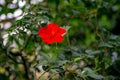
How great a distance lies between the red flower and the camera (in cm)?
116

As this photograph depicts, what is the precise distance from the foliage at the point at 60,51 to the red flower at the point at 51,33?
3 cm

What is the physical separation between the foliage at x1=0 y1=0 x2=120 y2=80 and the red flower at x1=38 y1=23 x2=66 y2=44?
0.03 meters

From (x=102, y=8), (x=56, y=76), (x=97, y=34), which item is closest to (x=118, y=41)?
(x=97, y=34)

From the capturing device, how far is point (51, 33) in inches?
46.7

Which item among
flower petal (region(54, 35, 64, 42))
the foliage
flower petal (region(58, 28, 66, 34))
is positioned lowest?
the foliage

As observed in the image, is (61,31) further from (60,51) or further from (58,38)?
(60,51)

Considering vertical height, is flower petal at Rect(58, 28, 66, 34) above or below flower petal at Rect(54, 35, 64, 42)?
above

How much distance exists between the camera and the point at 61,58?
51.0 inches

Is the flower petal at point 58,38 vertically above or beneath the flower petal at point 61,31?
beneath

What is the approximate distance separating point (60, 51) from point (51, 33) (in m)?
0.14

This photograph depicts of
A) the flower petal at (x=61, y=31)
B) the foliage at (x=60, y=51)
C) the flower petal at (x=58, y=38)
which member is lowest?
the foliage at (x=60, y=51)

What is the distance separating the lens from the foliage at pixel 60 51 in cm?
118

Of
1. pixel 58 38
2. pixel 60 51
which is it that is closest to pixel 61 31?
pixel 58 38

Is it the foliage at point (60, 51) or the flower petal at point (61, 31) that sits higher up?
the flower petal at point (61, 31)
